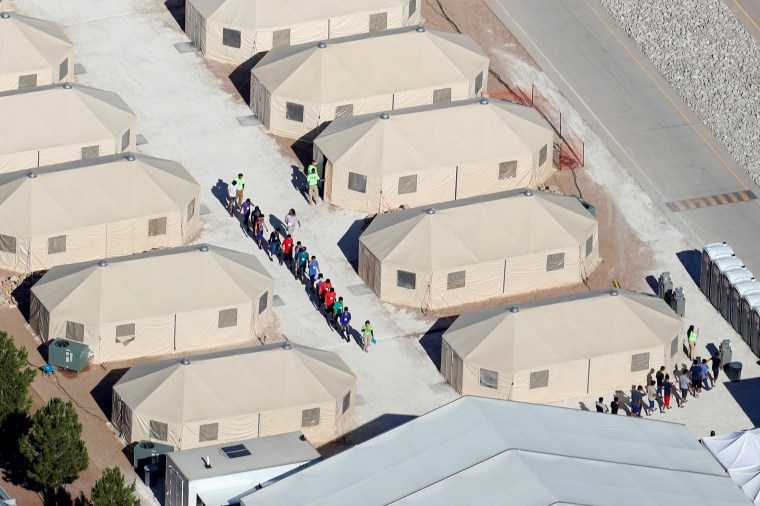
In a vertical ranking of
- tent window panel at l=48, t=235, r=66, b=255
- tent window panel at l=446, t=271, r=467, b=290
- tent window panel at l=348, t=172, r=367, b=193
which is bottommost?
tent window panel at l=48, t=235, r=66, b=255

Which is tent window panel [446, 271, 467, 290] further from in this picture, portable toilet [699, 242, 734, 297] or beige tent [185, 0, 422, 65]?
beige tent [185, 0, 422, 65]

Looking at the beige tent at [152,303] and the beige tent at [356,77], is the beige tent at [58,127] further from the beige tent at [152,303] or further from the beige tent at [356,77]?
the beige tent at [152,303]

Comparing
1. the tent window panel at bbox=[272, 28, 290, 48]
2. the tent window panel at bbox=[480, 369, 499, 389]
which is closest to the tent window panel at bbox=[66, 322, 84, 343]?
the tent window panel at bbox=[480, 369, 499, 389]

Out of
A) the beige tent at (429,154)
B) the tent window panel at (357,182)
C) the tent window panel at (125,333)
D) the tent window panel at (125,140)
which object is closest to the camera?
the tent window panel at (125,333)

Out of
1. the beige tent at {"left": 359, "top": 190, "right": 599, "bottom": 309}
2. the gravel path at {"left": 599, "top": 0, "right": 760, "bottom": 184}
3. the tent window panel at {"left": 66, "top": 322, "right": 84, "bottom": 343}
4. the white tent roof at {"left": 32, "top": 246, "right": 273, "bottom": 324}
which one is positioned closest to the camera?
the tent window panel at {"left": 66, "top": 322, "right": 84, "bottom": 343}

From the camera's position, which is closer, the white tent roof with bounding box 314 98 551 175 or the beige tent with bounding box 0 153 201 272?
the beige tent with bounding box 0 153 201 272

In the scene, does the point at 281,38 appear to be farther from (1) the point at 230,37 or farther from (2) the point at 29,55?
(2) the point at 29,55

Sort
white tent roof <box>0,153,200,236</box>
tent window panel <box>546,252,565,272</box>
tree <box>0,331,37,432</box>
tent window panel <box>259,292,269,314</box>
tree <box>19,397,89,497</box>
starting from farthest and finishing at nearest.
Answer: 1. tent window panel <box>546,252,565,272</box>
2. white tent roof <box>0,153,200,236</box>
3. tent window panel <box>259,292,269,314</box>
4. tree <box>0,331,37,432</box>
5. tree <box>19,397,89,497</box>

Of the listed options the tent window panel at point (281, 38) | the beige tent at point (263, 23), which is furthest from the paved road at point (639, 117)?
the tent window panel at point (281, 38)
